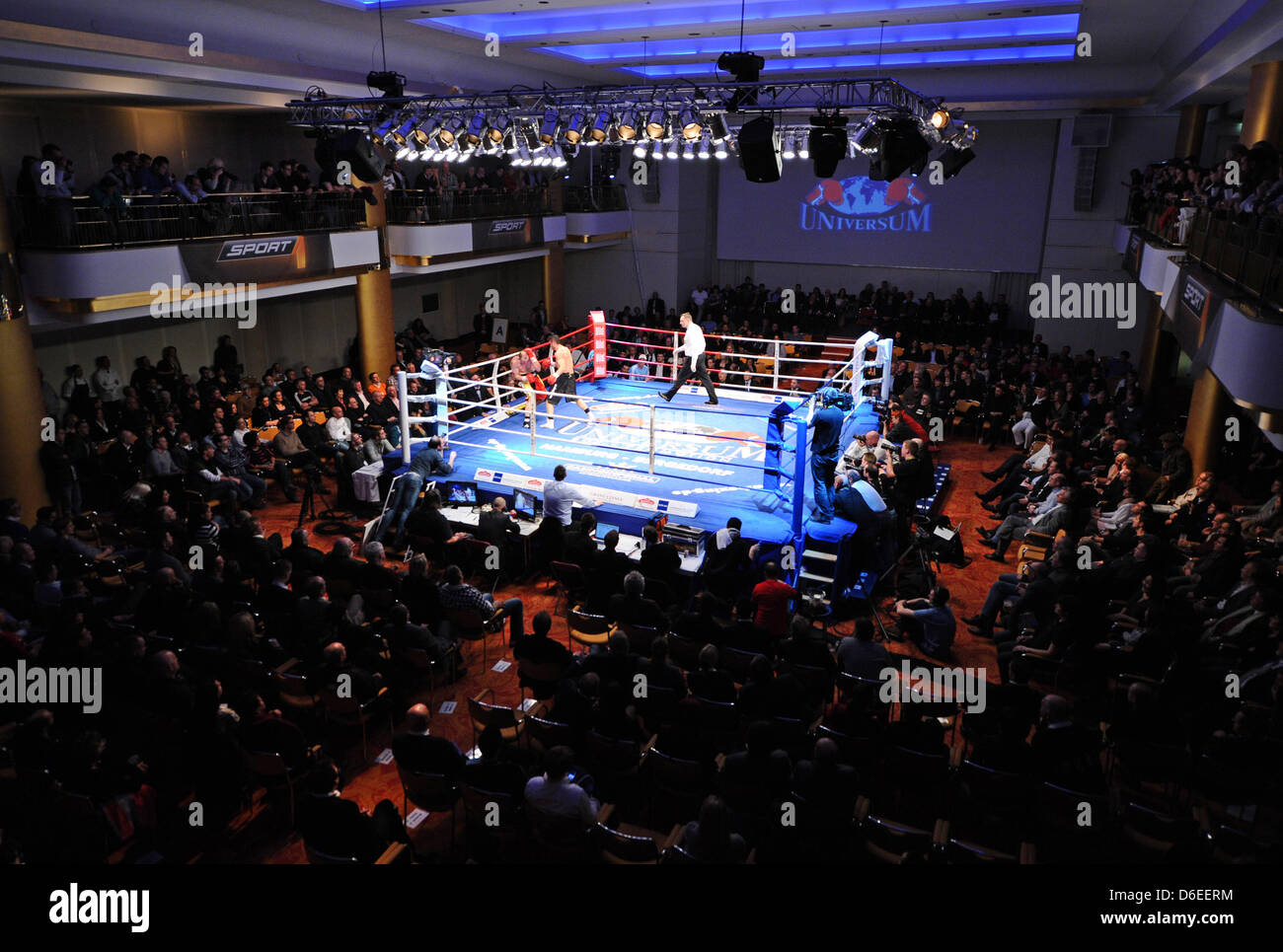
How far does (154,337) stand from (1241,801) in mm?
15599

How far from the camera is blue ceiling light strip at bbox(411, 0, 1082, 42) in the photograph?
11.1m

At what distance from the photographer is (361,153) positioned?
9828 mm

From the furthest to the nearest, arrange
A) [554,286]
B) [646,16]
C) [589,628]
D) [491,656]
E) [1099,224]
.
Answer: [554,286]
[1099,224]
[646,16]
[491,656]
[589,628]

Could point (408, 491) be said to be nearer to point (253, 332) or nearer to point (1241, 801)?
point (1241, 801)

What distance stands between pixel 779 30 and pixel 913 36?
232 centimetres

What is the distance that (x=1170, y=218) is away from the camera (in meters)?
11.3

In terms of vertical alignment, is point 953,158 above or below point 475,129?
below

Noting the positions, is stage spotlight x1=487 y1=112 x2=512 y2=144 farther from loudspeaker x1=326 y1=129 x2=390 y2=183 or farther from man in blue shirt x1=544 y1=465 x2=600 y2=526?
man in blue shirt x1=544 y1=465 x2=600 y2=526

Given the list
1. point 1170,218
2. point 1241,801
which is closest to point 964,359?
point 1170,218

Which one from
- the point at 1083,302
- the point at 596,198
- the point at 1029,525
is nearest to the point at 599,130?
the point at 1029,525

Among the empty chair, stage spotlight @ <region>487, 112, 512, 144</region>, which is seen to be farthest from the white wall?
the empty chair

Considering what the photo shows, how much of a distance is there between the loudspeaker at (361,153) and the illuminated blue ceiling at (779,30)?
2.06 meters

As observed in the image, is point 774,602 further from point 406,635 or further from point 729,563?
point 406,635

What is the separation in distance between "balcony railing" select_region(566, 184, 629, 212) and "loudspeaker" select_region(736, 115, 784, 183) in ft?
36.5
